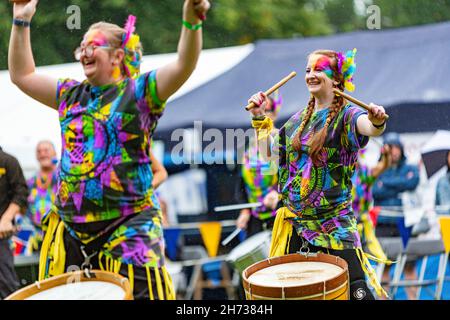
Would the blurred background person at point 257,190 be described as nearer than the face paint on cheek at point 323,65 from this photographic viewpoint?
No

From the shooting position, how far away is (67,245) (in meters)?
3.49

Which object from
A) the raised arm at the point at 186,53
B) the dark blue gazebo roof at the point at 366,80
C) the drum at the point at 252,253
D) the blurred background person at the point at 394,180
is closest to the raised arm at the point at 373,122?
the raised arm at the point at 186,53

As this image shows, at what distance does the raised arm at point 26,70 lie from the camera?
350 cm

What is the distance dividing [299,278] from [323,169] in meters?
0.55

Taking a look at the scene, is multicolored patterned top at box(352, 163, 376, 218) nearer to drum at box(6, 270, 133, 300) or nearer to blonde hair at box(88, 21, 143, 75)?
blonde hair at box(88, 21, 143, 75)

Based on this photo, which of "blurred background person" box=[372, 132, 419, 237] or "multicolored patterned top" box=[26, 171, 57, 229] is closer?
"blurred background person" box=[372, 132, 419, 237]

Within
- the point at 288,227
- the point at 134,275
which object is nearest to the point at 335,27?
the point at 288,227

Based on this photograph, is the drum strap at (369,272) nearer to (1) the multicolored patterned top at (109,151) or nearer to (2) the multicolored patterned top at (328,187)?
(2) the multicolored patterned top at (328,187)

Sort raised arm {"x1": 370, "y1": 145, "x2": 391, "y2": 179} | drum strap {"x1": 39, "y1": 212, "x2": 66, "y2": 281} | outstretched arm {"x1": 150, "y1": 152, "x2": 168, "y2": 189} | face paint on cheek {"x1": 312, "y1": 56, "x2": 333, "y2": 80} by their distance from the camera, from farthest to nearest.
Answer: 1. raised arm {"x1": 370, "y1": 145, "x2": 391, "y2": 179}
2. outstretched arm {"x1": 150, "y1": 152, "x2": 168, "y2": 189}
3. face paint on cheek {"x1": 312, "y1": 56, "x2": 333, "y2": 80}
4. drum strap {"x1": 39, "y1": 212, "x2": 66, "y2": 281}

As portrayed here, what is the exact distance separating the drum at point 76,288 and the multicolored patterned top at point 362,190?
3185 mm

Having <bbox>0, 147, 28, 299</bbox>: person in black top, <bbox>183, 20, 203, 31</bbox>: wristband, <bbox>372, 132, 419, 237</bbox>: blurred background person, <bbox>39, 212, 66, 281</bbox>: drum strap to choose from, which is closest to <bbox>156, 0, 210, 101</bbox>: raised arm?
<bbox>183, 20, 203, 31</bbox>: wristband

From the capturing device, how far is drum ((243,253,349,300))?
10.5 ft

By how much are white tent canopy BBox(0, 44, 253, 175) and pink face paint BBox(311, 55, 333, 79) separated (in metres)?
3.79

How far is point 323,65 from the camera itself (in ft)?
12.5
